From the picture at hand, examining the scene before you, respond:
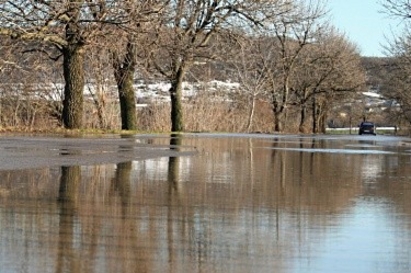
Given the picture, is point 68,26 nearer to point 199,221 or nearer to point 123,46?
point 123,46

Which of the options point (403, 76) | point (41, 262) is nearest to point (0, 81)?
point (41, 262)

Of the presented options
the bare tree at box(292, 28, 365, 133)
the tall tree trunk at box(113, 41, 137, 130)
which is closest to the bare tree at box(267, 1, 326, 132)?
the bare tree at box(292, 28, 365, 133)

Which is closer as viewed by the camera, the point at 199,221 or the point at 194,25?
the point at 199,221

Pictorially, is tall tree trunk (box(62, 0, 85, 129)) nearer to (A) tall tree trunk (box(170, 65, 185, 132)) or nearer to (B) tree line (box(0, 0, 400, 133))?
(B) tree line (box(0, 0, 400, 133))

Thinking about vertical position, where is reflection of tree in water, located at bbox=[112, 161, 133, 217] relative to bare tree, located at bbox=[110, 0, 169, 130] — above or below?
below

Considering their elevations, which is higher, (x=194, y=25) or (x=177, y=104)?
(x=194, y=25)

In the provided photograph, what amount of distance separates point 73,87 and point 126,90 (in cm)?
721

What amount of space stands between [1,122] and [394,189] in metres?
24.7


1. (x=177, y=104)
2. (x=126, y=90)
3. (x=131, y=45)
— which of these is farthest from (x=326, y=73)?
(x=131, y=45)

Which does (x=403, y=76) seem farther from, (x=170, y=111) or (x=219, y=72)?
(x=170, y=111)

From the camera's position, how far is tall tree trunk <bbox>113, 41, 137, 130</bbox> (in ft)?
113

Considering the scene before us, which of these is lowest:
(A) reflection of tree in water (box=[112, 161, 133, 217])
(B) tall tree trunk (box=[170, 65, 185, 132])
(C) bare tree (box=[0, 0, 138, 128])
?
(A) reflection of tree in water (box=[112, 161, 133, 217])

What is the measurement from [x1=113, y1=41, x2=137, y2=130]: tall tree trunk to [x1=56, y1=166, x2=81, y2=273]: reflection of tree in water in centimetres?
2292

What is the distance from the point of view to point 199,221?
23.6 ft
